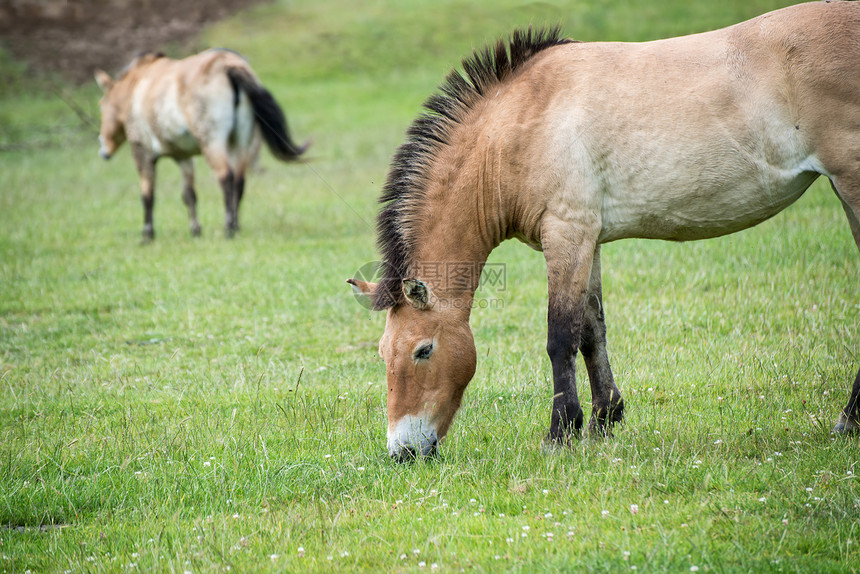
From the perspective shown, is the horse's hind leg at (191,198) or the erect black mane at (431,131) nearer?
the erect black mane at (431,131)

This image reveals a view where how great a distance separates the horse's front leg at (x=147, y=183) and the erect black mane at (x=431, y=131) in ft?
26.6

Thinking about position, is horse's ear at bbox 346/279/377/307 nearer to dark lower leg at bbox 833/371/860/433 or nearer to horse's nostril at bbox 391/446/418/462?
horse's nostril at bbox 391/446/418/462

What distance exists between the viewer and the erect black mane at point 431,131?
4531 mm

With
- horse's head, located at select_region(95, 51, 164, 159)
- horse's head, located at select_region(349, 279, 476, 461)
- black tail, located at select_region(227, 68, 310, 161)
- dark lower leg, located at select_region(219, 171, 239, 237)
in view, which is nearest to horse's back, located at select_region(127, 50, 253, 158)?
black tail, located at select_region(227, 68, 310, 161)

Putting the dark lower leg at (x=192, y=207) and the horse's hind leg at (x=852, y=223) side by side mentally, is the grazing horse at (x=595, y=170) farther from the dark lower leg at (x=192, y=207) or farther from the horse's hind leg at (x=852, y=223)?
the dark lower leg at (x=192, y=207)

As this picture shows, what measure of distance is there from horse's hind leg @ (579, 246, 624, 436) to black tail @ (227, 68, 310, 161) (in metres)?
8.05

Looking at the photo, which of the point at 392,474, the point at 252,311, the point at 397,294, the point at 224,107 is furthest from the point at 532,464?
the point at 224,107

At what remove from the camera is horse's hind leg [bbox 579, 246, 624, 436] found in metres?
4.78

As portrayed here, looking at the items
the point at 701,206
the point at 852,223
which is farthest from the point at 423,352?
the point at 852,223

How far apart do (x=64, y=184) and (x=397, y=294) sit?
15033 millimetres

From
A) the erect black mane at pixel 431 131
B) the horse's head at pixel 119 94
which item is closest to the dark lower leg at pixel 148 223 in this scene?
the horse's head at pixel 119 94

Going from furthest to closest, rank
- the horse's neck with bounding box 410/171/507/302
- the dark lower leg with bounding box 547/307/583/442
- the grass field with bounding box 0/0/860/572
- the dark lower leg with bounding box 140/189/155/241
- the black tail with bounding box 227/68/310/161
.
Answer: the dark lower leg with bounding box 140/189/155/241
the black tail with bounding box 227/68/310/161
the horse's neck with bounding box 410/171/507/302
the dark lower leg with bounding box 547/307/583/442
the grass field with bounding box 0/0/860/572

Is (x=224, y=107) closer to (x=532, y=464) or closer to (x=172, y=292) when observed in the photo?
(x=172, y=292)

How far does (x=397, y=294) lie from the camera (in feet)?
14.3
